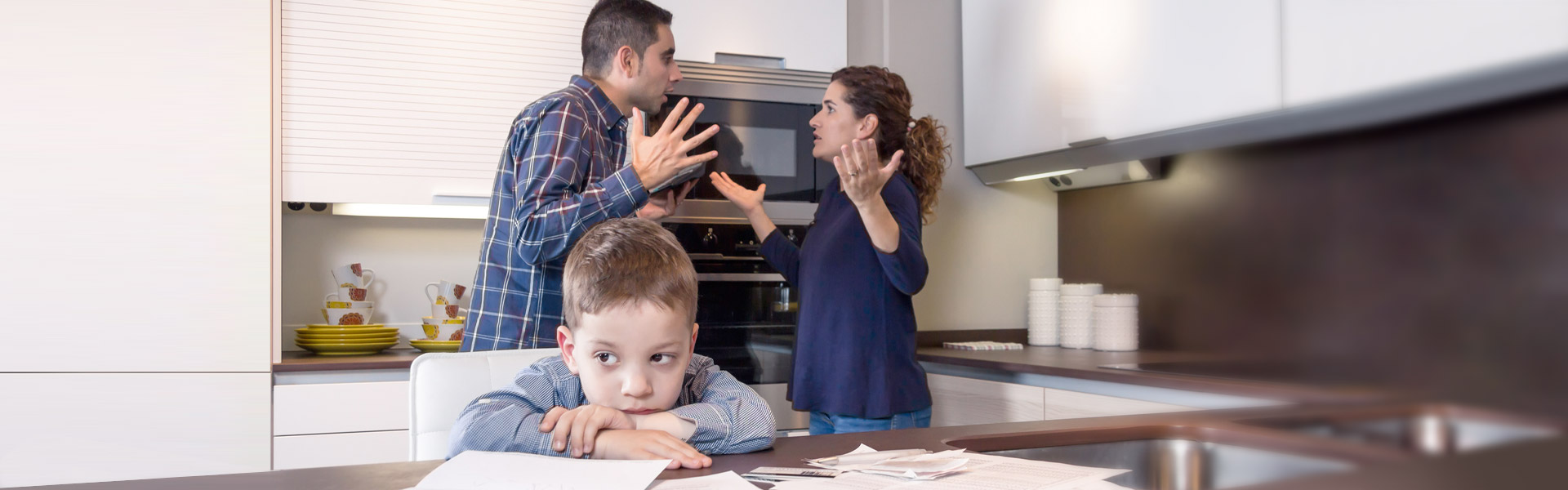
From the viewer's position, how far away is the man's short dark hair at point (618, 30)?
150 centimetres

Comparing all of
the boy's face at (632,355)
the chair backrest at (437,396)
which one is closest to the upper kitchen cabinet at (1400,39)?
the boy's face at (632,355)

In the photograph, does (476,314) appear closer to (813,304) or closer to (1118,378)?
(813,304)

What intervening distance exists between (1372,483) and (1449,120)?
7cm

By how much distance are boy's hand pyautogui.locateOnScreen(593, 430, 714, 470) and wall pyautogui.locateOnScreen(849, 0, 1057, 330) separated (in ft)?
5.50

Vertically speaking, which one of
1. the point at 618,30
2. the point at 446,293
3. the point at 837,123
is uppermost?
the point at 618,30

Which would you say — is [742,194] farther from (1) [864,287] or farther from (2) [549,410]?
(2) [549,410]

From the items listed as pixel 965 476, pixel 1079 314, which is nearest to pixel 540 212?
pixel 965 476

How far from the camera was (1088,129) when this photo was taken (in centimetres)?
196

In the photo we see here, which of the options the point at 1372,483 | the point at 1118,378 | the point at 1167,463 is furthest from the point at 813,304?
the point at 1372,483

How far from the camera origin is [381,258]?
7.62 feet

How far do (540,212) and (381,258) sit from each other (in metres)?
1.23

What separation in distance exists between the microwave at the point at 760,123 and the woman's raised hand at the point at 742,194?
0.16 m

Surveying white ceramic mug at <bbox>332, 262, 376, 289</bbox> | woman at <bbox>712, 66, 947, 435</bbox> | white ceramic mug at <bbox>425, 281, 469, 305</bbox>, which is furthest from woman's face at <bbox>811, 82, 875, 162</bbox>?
white ceramic mug at <bbox>332, 262, 376, 289</bbox>

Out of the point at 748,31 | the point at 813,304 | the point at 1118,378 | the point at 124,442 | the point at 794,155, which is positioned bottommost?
the point at 124,442
